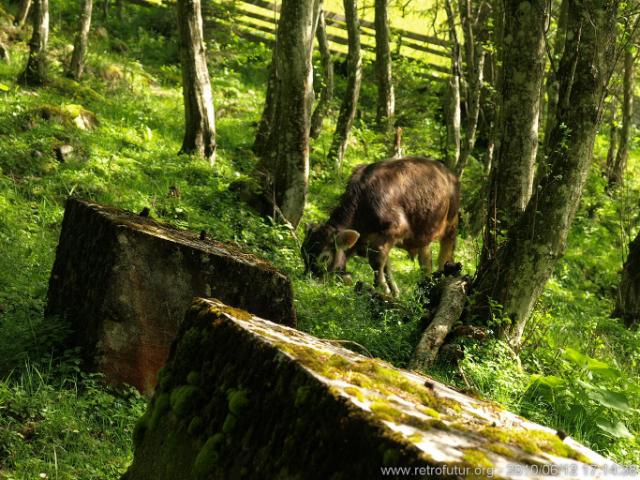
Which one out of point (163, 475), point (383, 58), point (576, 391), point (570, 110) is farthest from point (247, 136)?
point (163, 475)

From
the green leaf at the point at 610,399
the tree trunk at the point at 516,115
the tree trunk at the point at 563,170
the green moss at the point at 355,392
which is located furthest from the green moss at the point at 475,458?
the tree trunk at the point at 516,115

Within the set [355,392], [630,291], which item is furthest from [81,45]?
[355,392]

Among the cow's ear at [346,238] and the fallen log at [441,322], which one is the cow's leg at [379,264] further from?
the fallen log at [441,322]

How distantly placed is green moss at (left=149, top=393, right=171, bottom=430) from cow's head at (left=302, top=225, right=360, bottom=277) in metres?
7.40

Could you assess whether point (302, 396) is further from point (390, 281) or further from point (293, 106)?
point (390, 281)

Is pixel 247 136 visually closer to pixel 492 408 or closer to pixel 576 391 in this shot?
pixel 576 391

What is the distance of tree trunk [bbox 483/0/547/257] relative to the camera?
29.5 ft

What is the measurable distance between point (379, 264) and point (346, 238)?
914 mm

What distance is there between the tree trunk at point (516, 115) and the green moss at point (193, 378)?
5.65 m

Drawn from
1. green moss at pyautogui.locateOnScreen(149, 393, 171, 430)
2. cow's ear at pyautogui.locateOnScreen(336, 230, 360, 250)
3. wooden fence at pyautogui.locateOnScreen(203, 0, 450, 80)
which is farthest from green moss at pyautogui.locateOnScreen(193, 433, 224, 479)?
wooden fence at pyautogui.locateOnScreen(203, 0, 450, 80)

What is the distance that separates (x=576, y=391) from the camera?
23.4ft

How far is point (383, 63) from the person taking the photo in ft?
65.6

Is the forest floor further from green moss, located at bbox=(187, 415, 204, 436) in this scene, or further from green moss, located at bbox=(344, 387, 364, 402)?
green moss, located at bbox=(344, 387, 364, 402)

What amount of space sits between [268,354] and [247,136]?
594 inches
